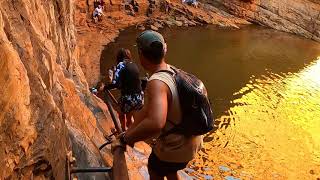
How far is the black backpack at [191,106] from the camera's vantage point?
11.4 ft

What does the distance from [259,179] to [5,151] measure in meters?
9.04

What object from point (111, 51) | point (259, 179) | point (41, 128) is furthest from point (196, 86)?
point (111, 51)

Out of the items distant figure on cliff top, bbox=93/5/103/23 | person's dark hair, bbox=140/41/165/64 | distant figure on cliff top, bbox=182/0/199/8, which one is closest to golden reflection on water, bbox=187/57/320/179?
person's dark hair, bbox=140/41/165/64

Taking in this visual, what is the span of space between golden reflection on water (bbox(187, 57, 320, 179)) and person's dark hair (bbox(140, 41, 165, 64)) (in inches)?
299

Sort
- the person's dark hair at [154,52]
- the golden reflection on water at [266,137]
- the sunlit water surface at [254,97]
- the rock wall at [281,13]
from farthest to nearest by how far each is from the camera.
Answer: the rock wall at [281,13]
the sunlit water surface at [254,97]
the golden reflection on water at [266,137]
the person's dark hair at [154,52]

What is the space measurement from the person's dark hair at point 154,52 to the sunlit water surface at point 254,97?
7.51 metres

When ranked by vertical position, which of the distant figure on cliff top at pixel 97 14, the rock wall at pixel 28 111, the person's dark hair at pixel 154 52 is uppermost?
the person's dark hair at pixel 154 52

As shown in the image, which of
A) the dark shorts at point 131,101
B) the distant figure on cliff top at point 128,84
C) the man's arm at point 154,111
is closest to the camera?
the man's arm at point 154,111

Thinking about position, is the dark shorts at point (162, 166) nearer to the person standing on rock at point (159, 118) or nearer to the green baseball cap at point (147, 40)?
the person standing on rock at point (159, 118)

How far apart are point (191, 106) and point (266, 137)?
11050mm

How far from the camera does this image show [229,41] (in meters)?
26.8

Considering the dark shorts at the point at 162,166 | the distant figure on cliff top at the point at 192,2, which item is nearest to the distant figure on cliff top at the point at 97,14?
the distant figure on cliff top at the point at 192,2

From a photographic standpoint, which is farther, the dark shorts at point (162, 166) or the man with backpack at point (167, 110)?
the dark shorts at point (162, 166)

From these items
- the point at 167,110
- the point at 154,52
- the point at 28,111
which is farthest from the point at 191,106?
the point at 28,111
